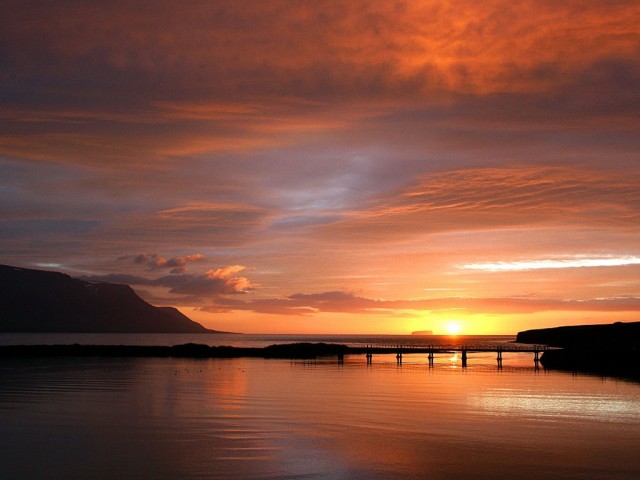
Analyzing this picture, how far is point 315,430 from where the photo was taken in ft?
115

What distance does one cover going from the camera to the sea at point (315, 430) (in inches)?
1045

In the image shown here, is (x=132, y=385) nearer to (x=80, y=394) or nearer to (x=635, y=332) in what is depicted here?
(x=80, y=394)

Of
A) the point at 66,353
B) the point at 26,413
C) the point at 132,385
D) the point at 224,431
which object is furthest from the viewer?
the point at 66,353

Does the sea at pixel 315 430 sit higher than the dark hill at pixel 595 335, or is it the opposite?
the dark hill at pixel 595 335

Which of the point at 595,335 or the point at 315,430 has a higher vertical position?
the point at 595,335

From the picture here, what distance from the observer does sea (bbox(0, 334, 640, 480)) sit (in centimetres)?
2655

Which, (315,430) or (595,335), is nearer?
(315,430)

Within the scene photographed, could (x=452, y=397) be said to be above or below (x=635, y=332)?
below

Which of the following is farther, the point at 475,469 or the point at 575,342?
the point at 575,342

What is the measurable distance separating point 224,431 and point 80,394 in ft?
74.3

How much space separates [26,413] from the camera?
40625 millimetres

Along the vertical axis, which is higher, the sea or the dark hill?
the dark hill

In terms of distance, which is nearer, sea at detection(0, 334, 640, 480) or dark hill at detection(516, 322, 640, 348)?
sea at detection(0, 334, 640, 480)

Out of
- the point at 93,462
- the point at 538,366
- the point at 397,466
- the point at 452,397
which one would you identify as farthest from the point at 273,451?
the point at 538,366
